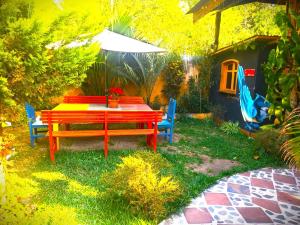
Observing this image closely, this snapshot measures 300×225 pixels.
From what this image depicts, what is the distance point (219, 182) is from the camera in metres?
4.23

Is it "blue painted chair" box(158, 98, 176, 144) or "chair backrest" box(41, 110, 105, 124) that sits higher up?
"chair backrest" box(41, 110, 105, 124)

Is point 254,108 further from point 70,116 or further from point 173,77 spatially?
point 70,116

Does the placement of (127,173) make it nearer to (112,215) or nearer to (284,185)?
(112,215)

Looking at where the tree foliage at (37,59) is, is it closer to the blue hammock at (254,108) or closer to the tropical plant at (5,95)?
the tropical plant at (5,95)

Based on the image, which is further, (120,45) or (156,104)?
(156,104)

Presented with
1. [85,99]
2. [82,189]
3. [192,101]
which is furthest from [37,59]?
[192,101]

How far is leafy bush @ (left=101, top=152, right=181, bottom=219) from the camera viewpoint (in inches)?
122

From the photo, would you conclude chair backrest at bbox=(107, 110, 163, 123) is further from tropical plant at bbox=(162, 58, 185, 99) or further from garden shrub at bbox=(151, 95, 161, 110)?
tropical plant at bbox=(162, 58, 185, 99)

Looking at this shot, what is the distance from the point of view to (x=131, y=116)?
212 inches

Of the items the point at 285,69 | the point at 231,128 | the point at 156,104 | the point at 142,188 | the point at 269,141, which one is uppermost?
the point at 285,69

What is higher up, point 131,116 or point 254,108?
point 254,108

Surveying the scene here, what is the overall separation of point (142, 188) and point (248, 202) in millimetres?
1613

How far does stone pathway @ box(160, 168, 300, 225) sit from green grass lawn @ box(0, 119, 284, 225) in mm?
186

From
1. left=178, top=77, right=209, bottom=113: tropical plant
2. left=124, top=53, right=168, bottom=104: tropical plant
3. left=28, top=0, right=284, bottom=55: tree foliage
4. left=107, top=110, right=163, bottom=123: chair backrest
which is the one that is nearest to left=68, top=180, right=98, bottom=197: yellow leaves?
left=107, top=110, right=163, bottom=123: chair backrest
